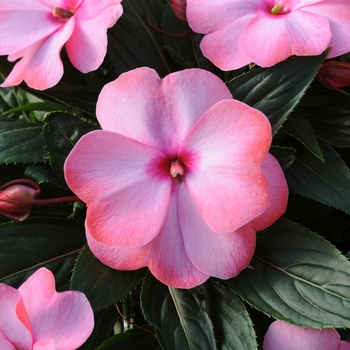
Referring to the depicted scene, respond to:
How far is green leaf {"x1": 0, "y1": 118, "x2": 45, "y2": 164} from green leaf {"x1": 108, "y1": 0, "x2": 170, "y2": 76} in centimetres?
17

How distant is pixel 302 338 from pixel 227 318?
10 cm

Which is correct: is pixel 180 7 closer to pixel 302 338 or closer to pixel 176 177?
pixel 176 177

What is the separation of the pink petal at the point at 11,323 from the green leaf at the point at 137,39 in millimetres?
377

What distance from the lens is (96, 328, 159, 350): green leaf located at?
695 mm

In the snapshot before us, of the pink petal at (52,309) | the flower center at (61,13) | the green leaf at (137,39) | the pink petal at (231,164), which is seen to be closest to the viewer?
the pink petal at (231,164)

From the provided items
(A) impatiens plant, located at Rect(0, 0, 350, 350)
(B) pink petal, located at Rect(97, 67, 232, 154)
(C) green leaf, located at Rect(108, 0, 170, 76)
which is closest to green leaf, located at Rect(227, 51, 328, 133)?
(A) impatiens plant, located at Rect(0, 0, 350, 350)

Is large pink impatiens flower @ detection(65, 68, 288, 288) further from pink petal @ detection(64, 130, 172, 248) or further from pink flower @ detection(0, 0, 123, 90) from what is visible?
pink flower @ detection(0, 0, 123, 90)

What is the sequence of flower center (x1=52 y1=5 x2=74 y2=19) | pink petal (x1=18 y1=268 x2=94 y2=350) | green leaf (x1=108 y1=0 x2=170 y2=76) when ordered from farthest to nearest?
green leaf (x1=108 y1=0 x2=170 y2=76), flower center (x1=52 y1=5 x2=74 y2=19), pink petal (x1=18 y1=268 x2=94 y2=350)

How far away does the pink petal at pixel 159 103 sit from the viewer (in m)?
0.53

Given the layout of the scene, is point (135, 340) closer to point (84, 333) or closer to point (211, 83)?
point (84, 333)

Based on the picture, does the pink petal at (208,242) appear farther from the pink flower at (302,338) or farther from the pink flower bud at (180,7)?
the pink flower bud at (180,7)

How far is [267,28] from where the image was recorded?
0.60 m


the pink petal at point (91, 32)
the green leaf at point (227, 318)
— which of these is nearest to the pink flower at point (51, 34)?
the pink petal at point (91, 32)

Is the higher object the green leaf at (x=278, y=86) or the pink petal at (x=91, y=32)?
the pink petal at (x=91, y=32)
